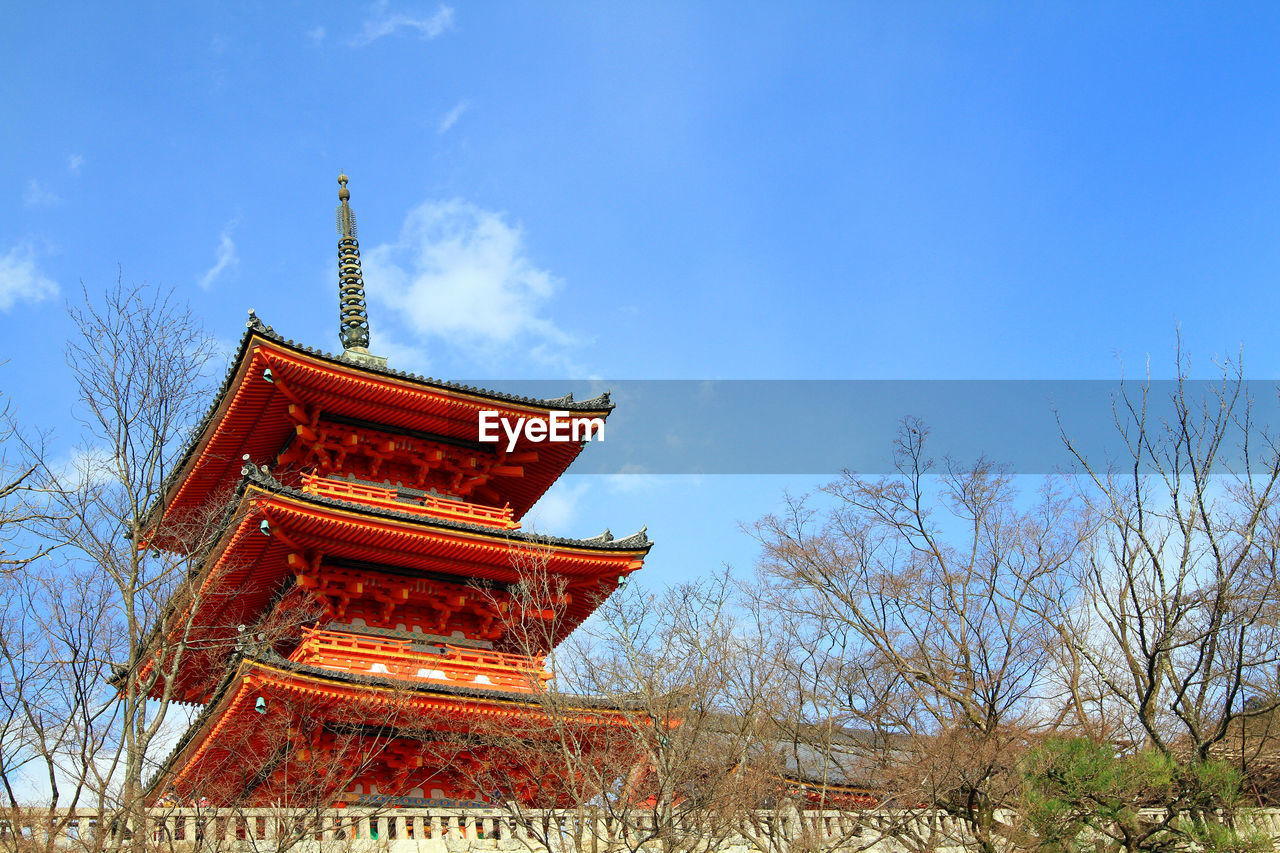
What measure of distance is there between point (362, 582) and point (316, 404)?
124 inches

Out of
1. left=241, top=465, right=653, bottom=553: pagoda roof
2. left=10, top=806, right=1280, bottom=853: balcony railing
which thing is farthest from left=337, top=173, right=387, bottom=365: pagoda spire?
left=10, top=806, right=1280, bottom=853: balcony railing

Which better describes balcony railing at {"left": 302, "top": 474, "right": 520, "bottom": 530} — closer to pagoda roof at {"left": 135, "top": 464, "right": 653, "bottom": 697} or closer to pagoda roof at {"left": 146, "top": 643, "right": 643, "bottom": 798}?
pagoda roof at {"left": 135, "top": 464, "right": 653, "bottom": 697}

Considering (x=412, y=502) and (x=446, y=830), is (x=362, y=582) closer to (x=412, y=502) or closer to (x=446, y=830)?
(x=412, y=502)

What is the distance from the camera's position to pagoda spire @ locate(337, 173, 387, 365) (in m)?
21.9

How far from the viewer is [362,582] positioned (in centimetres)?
1775

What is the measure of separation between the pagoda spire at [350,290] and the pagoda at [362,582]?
0.49 metres

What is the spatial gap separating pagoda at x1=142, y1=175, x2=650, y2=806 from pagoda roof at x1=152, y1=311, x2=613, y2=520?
36mm

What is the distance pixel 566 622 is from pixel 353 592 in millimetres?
4499

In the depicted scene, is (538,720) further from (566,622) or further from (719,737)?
(566,622)

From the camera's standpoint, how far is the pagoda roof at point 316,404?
695 inches

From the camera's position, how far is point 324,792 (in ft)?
49.6

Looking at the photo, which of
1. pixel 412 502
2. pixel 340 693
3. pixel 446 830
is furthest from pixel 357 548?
pixel 446 830

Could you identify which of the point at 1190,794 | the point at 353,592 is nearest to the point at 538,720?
the point at 353,592

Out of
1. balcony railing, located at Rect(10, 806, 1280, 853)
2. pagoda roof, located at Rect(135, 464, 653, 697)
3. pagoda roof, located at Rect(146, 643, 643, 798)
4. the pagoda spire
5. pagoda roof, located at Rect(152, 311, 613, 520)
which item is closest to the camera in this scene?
balcony railing, located at Rect(10, 806, 1280, 853)
